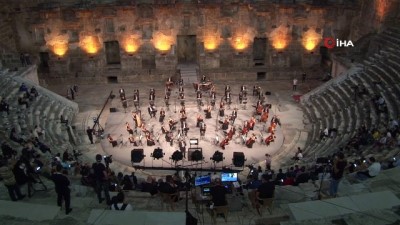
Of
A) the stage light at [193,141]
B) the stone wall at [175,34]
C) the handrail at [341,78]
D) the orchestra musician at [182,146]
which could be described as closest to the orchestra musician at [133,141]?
the orchestra musician at [182,146]

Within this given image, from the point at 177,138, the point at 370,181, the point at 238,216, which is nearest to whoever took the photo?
the point at 238,216

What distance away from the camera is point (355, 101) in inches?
967

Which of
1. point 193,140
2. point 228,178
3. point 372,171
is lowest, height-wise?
point 228,178

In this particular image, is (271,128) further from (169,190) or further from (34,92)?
(34,92)

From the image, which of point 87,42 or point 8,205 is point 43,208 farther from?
point 87,42

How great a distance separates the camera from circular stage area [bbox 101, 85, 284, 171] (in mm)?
21703

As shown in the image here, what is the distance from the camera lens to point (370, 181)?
45.0 ft

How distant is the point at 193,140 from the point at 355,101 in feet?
32.9

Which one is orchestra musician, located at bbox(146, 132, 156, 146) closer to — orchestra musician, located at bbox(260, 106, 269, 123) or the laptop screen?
orchestra musician, located at bbox(260, 106, 269, 123)

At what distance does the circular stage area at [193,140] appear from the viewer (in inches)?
854

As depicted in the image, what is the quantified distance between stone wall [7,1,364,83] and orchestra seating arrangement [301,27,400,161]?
6.99m

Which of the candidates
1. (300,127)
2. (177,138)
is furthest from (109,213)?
(300,127)

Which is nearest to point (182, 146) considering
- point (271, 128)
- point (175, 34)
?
point (271, 128)

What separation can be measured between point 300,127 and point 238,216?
15086 millimetres
